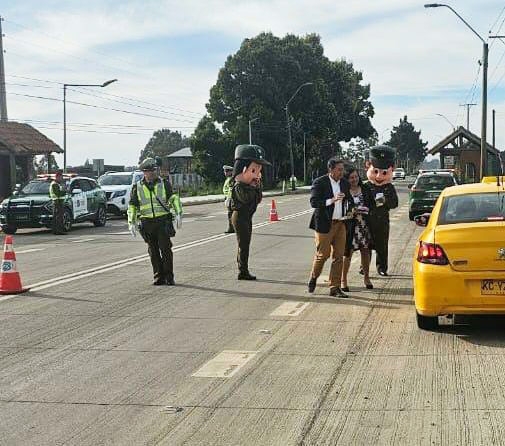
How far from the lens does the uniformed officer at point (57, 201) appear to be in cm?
2253

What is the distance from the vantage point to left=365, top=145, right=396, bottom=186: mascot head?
38.1ft

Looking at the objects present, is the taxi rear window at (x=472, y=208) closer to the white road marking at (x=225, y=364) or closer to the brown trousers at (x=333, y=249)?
the brown trousers at (x=333, y=249)

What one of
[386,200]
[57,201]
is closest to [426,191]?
[57,201]

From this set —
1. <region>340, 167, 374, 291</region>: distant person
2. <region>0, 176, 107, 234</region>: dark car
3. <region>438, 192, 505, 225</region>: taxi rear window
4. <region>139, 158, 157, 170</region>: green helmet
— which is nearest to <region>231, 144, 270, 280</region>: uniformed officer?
<region>139, 158, 157, 170</region>: green helmet

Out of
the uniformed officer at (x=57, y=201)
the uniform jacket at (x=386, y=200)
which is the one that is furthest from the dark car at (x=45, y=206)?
the uniform jacket at (x=386, y=200)

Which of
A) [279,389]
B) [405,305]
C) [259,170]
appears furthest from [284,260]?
[279,389]

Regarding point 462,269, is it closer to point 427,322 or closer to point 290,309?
point 427,322

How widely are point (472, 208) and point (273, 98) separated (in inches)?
2459

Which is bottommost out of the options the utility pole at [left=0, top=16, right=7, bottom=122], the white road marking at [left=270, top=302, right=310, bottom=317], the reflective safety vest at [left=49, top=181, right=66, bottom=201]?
the white road marking at [left=270, top=302, right=310, bottom=317]

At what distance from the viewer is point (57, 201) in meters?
22.6

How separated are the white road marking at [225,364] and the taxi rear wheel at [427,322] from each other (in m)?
1.71

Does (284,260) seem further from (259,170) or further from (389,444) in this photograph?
(389,444)

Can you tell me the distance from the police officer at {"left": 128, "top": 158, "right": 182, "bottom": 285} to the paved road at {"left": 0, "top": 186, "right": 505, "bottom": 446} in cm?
37

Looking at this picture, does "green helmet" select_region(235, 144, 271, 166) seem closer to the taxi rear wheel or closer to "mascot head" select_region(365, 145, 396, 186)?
"mascot head" select_region(365, 145, 396, 186)
